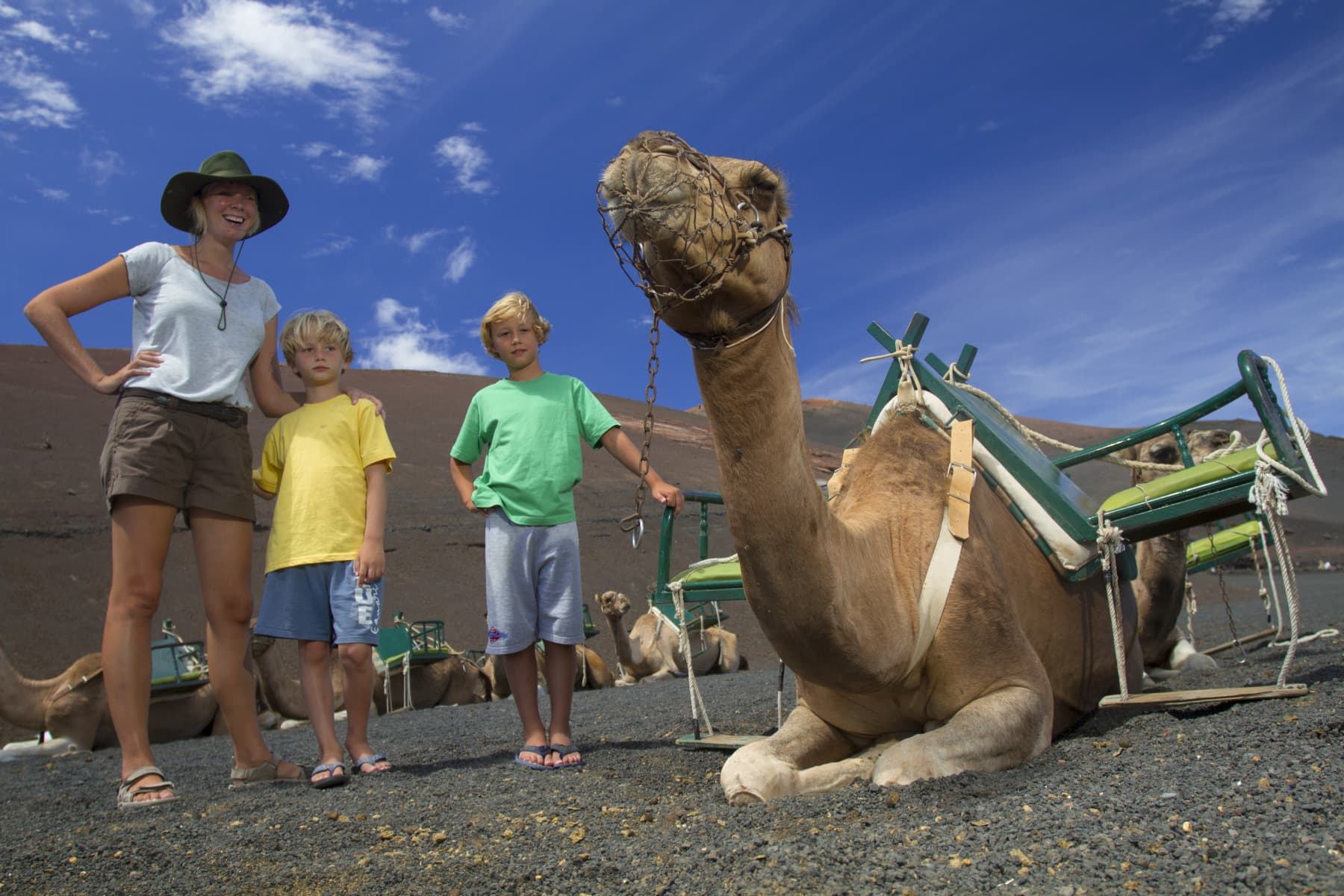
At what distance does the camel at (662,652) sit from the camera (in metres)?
13.0

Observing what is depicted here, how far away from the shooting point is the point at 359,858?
2943 millimetres

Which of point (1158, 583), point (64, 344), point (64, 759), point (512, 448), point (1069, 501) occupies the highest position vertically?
point (64, 344)

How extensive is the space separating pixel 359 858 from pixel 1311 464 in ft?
12.3

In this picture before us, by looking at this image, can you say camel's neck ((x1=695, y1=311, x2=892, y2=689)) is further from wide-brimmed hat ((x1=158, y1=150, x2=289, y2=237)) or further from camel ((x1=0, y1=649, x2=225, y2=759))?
camel ((x1=0, y1=649, x2=225, y2=759))

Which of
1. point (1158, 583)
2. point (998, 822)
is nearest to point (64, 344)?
point (998, 822)

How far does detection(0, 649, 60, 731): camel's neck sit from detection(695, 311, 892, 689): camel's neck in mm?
7411

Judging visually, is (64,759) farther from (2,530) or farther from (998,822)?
(2,530)

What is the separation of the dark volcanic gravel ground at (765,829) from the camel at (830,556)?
0.22 meters

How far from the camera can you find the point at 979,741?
3.26m

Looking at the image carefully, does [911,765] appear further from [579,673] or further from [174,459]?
[579,673]

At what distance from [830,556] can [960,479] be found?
1.05 m

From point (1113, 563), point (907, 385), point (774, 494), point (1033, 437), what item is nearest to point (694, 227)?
point (774, 494)

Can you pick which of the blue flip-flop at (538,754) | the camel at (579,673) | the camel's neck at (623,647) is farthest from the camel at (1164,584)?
the camel at (579,673)

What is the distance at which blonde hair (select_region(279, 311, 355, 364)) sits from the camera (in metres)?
4.89
